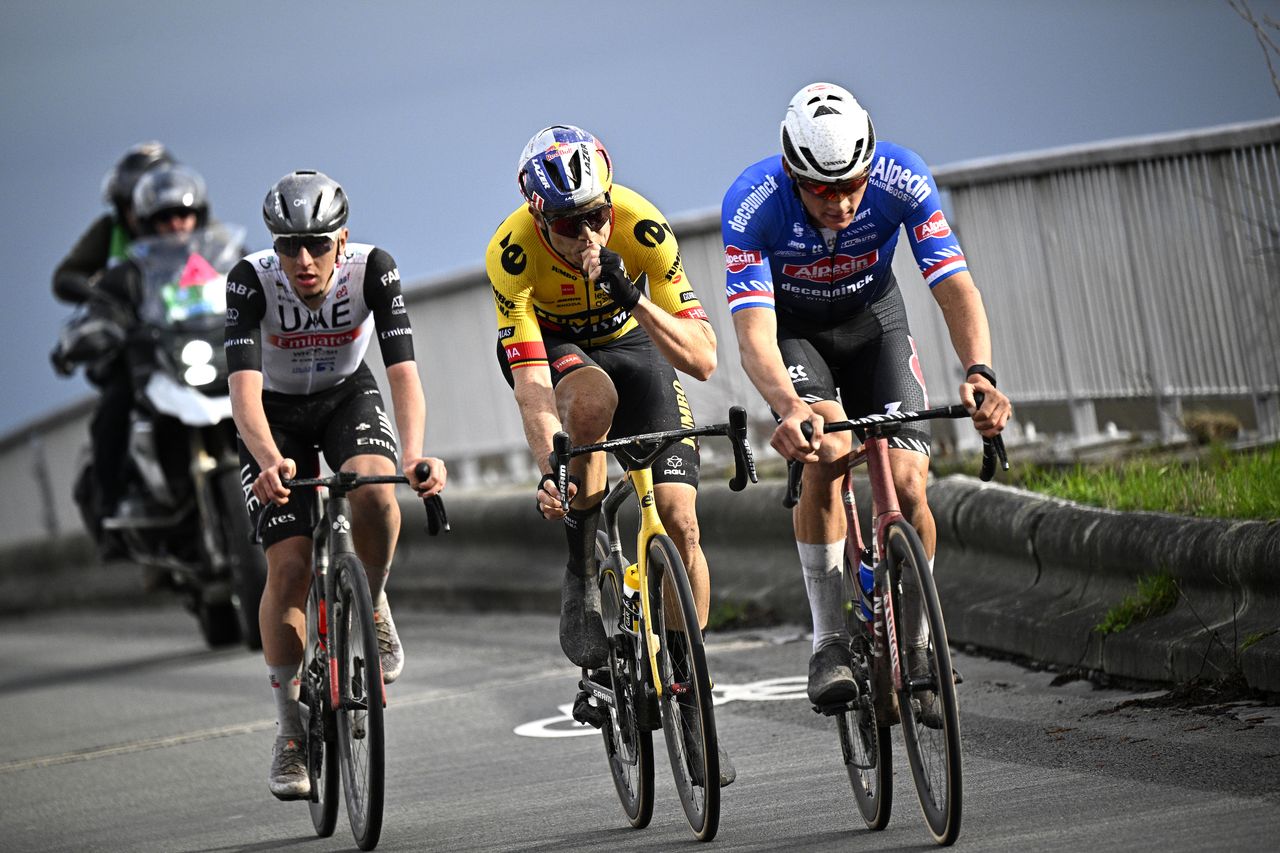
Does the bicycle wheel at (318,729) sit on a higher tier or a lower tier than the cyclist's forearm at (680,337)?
lower

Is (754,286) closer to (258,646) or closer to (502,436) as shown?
(258,646)

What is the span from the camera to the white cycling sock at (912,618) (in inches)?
234

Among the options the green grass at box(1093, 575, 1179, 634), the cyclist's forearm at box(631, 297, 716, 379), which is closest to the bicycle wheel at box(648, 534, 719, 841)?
the cyclist's forearm at box(631, 297, 716, 379)

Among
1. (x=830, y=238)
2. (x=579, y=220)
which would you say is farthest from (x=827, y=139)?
(x=579, y=220)

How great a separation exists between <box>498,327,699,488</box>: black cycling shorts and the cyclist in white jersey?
2.01 feet

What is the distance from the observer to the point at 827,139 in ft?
21.3

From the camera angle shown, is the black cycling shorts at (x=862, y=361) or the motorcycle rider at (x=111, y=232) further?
the motorcycle rider at (x=111, y=232)

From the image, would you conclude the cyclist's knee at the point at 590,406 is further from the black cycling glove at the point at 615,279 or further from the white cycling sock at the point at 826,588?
the white cycling sock at the point at 826,588

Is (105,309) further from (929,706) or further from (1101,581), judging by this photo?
(929,706)

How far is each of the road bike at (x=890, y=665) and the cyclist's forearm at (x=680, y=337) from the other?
0.64 meters

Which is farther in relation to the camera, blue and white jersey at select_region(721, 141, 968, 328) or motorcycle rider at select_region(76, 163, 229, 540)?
motorcycle rider at select_region(76, 163, 229, 540)

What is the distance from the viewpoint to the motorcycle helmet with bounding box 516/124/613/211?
6660 millimetres

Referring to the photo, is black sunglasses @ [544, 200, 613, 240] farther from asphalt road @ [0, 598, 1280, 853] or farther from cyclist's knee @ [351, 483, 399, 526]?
asphalt road @ [0, 598, 1280, 853]

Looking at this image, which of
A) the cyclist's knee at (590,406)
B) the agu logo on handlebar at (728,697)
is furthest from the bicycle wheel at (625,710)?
the agu logo on handlebar at (728,697)
